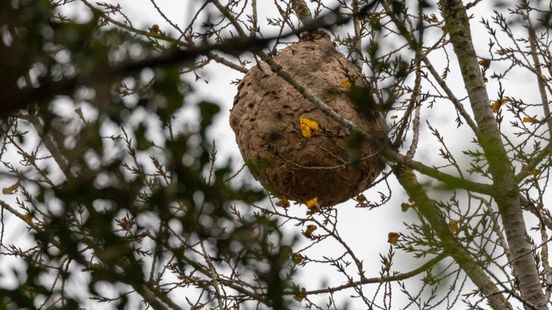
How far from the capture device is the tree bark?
363 cm

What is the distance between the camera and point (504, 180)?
11.7 ft

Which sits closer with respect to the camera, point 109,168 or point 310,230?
point 109,168

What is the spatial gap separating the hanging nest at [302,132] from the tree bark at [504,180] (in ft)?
1.60

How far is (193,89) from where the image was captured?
1.94 metres

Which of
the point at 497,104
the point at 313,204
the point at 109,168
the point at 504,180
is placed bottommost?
the point at 109,168

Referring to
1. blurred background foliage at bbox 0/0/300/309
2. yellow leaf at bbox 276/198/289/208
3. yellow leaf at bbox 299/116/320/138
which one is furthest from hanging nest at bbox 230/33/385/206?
blurred background foliage at bbox 0/0/300/309

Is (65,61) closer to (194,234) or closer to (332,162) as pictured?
(194,234)

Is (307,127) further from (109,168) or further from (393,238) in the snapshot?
(109,168)

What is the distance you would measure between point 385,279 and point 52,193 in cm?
268

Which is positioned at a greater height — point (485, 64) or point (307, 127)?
point (485, 64)

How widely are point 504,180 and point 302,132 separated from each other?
2.83 ft

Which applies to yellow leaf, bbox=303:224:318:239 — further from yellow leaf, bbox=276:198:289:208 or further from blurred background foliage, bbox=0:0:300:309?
blurred background foliage, bbox=0:0:300:309

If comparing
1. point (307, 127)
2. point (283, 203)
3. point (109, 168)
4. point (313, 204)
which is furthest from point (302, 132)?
point (109, 168)

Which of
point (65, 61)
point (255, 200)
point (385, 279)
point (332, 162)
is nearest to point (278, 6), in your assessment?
point (332, 162)
